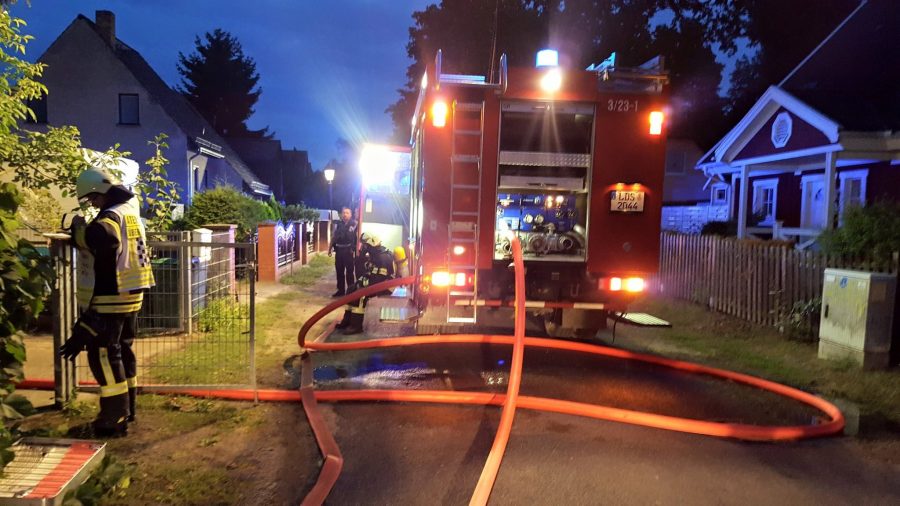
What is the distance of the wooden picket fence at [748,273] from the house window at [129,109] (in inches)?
846

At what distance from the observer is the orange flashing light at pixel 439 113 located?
6152mm

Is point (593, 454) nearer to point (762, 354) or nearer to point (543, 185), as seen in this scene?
point (543, 185)

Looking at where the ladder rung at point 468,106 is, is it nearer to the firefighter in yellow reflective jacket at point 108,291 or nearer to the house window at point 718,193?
the firefighter in yellow reflective jacket at point 108,291

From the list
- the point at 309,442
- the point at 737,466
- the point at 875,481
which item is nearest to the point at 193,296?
the point at 309,442

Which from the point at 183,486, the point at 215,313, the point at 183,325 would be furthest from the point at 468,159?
the point at 183,486

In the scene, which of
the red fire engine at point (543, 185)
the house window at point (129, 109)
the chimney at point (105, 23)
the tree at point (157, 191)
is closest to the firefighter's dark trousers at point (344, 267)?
the tree at point (157, 191)

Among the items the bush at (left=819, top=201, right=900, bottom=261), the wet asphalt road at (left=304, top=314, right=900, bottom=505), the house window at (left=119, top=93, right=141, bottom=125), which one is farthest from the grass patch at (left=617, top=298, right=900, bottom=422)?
the house window at (left=119, top=93, right=141, bottom=125)

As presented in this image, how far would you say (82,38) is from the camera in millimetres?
23531

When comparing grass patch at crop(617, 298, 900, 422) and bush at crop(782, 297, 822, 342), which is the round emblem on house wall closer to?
grass patch at crop(617, 298, 900, 422)

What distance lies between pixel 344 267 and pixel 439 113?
538 centimetres

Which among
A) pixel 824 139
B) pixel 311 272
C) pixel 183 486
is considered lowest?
pixel 183 486

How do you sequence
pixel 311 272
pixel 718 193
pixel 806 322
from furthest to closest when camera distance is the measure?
pixel 718 193, pixel 311 272, pixel 806 322

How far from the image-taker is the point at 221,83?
62469mm

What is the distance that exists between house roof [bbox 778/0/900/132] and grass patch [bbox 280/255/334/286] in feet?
38.5
